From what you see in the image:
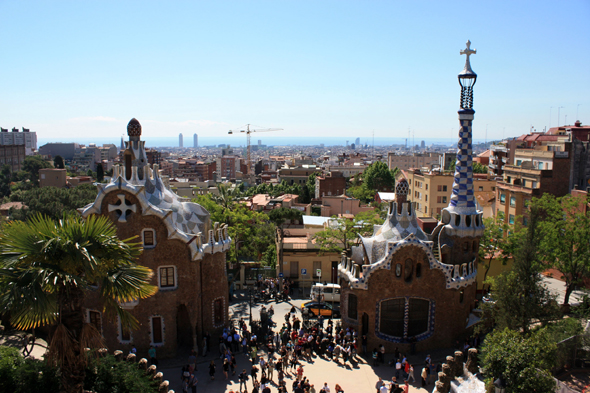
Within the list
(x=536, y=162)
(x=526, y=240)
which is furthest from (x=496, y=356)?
(x=536, y=162)

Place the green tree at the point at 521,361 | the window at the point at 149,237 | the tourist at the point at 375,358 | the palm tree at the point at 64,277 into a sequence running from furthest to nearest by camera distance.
Answer: 1. the window at the point at 149,237
2. the tourist at the point at 375,358
3. the green tree at the point at 521,361
4. the palm tree at the point at 64,277

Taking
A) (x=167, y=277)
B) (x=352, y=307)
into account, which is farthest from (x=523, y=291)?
(x=167, y=277)

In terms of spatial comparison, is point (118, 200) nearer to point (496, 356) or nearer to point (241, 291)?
point (241, 291)

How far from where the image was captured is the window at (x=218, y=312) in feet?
95.6

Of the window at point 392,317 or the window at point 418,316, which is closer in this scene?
the window at point 392,317

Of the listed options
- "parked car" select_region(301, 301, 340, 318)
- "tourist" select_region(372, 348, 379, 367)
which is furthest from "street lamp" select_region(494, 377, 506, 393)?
"parked car" select_region(301, 301, 340, 318)

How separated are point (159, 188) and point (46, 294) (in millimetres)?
14891

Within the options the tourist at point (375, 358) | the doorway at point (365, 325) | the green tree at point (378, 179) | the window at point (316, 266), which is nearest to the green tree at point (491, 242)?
the doorway at point (365, 325)

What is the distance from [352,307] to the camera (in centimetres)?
2867

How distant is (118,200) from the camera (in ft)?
84.9

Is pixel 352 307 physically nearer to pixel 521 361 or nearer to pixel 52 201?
pixel 521 361

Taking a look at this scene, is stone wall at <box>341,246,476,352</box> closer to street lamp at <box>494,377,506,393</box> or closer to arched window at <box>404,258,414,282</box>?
arched window at <box>404,258,414,282</box>

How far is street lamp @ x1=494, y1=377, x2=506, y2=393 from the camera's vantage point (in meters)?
18.6

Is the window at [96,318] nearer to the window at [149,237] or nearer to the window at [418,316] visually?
the window at [149,237]
